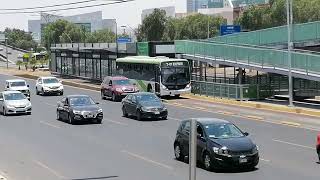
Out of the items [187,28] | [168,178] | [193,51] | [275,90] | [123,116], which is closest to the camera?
[168,178]

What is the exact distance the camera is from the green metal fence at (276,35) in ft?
148

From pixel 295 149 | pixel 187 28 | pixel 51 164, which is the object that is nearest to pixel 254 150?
pixel 295 149

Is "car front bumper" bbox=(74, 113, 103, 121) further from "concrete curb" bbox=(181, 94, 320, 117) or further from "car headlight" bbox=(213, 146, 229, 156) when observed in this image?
"car headlight" bbox=(213, 146, 229, 156)

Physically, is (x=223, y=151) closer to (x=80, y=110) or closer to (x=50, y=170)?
(x=50, y=170)

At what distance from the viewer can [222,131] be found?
17.2 m

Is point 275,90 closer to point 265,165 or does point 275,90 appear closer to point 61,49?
point 265,165

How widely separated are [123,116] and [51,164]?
16167 mm

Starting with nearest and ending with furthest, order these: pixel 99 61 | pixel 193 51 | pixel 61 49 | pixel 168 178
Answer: pixel 168 178 < pixel 193 51 < pixel 99 61 < pixel 61 49

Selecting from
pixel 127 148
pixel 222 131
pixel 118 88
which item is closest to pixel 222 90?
pixel 118 88

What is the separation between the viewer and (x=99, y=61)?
220 feet

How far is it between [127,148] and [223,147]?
238 inches

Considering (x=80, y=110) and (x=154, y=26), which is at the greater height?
(x=154, y=26)

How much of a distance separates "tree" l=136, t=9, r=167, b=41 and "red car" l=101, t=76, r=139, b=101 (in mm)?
68682

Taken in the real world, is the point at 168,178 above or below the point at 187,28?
below
